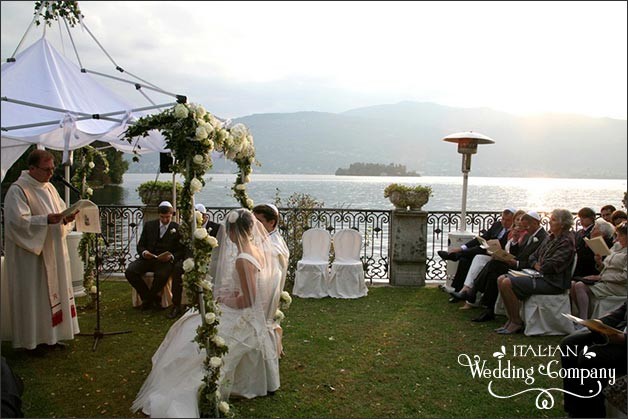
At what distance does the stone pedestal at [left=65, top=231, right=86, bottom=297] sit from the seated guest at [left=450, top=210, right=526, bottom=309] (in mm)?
6986

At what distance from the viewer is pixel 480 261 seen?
8.24 meters

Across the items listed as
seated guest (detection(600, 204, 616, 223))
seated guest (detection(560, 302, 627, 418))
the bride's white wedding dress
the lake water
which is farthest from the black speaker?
seated guest (detection(600, 204, 616, 223))

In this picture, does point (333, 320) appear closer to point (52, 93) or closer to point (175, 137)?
point (175, 137)

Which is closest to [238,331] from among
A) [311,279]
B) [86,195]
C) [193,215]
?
[193,215]

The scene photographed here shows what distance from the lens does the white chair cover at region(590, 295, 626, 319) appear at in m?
6.61

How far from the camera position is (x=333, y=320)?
7.51 meters

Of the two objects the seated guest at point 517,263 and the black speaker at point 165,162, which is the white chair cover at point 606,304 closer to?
the seated guest at point 517,263

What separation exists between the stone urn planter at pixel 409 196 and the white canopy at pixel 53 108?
4.93 meters

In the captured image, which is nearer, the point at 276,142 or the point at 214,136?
the point at 214,136

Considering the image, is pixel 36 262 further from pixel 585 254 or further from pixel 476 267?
pixel 585 254

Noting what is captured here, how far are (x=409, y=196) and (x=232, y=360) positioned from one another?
6330mm

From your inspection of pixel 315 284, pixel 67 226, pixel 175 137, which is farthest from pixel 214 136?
pixel 315 284

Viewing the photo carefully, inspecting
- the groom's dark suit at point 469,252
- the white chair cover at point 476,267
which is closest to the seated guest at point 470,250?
the groom's dark suit at point 469,252

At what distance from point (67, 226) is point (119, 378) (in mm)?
2485
